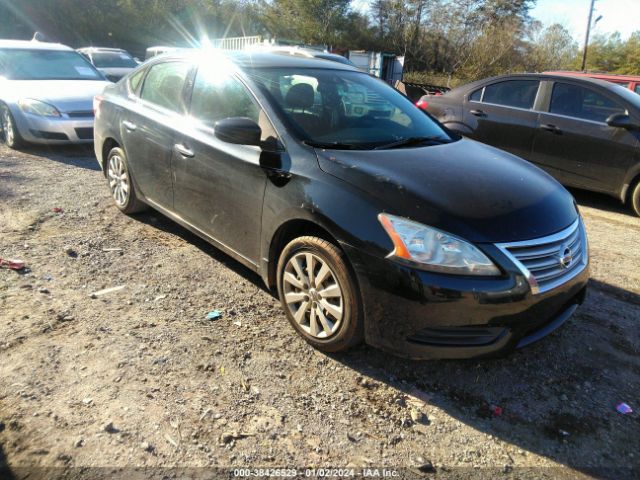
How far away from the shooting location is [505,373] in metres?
2.85

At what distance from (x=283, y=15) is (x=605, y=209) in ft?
142

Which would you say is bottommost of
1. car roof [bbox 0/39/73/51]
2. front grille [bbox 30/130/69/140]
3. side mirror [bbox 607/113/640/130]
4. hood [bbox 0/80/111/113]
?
front grille [bbox 30/130/69/140]

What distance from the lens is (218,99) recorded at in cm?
359

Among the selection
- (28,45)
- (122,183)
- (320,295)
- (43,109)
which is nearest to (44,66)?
(28,45)

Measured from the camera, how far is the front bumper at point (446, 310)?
7.86ft

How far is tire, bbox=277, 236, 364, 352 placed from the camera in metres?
2.65

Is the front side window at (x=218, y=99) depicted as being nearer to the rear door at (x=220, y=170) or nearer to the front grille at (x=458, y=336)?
the rear door at (x=220, y=170)

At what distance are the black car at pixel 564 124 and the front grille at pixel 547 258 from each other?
3759 millimetres

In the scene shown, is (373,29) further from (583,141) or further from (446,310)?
(446,310)

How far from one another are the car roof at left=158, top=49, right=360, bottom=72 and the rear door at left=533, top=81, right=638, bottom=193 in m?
3.44

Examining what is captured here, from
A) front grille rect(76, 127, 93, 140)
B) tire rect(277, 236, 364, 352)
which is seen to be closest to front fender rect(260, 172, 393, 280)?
tire rect(277, 236, 364, 352)

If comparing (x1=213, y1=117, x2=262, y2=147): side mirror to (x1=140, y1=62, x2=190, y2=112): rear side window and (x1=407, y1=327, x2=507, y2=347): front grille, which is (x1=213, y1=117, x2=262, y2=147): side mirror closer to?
(x1=140, y1=62, x2=190, y2=112): rear side window

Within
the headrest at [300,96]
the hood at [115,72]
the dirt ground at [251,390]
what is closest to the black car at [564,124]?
the dirt ground at [251,390]

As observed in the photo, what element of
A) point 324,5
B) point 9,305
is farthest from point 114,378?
point 324,5
